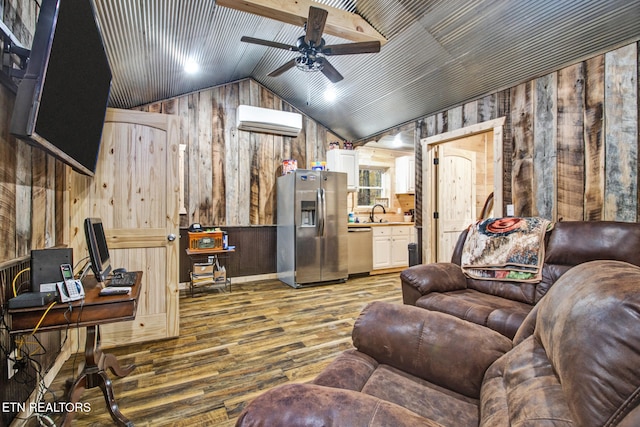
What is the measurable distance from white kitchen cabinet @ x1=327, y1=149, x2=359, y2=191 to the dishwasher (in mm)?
814

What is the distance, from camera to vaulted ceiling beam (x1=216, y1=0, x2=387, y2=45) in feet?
8.45

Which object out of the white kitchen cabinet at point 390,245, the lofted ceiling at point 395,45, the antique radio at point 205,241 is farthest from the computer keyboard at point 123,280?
the white kitchen cabinet at point 390,245

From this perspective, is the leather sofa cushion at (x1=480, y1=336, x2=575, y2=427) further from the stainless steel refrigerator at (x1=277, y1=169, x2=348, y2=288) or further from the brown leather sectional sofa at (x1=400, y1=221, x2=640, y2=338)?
the stainless steel refrigerator at (x1=277, y1=169, x2=348, y2=288)

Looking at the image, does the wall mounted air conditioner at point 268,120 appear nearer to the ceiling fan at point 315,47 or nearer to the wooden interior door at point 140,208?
the ceiling fan at point 315,47

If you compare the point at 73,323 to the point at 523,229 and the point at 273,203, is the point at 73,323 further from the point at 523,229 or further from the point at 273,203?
the point at 273,203

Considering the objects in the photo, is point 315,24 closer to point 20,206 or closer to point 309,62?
point 309,62

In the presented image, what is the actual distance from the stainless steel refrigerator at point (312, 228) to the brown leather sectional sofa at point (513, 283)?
2.09 m

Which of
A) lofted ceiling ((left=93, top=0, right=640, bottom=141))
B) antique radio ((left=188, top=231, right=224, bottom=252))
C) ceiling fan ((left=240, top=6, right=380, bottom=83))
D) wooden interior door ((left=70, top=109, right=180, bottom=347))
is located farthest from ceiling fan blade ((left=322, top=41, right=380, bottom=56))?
antique radio ((left=188, top=231, right=224, bottom=252))

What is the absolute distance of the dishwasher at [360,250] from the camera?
4887mm

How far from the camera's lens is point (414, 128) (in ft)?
14.8

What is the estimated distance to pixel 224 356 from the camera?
230cm

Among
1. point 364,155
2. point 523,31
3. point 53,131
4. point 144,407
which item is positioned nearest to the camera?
point 53,131

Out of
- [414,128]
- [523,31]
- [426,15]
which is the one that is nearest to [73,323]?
[426,15]

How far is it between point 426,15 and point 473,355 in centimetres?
292
